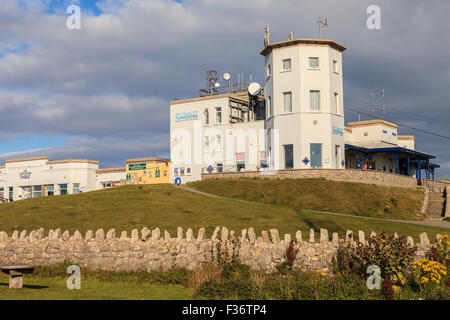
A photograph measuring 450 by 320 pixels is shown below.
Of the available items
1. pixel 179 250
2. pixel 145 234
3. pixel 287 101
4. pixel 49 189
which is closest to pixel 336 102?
pixel 287 101

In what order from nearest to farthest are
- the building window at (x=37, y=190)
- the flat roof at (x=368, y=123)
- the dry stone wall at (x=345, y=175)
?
the dry stone wall at (x=345, y=175)
the flat roof at (x=368, y=123)
the building window at (x=37, y=190)

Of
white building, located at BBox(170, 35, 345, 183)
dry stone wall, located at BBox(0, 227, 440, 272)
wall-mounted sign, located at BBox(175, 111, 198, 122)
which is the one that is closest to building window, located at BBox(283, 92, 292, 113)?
white building, located at BBox(170, 35, 345, 183)

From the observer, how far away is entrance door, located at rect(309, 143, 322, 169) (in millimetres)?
48656

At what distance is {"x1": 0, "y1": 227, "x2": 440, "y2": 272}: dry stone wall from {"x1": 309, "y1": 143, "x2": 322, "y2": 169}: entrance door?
3393 centimetres

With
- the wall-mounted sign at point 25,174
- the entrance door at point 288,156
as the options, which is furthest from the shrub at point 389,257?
the wall-mounted sign at point 25,174

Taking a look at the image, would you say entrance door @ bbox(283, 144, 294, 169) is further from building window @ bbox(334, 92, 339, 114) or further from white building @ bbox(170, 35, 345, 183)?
building window @ bbox(334, 92, 339, 114)

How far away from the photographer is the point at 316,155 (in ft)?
160

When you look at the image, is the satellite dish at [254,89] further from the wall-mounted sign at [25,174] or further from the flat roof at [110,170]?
the wall-mounted sign at [25,174]

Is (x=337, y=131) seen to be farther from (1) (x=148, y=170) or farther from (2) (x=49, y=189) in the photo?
(2) (x=49, y=189)

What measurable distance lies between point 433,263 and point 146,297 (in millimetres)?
8221

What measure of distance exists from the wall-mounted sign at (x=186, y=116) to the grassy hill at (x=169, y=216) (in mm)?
25216

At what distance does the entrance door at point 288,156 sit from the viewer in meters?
49.4

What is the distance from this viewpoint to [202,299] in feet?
40.0

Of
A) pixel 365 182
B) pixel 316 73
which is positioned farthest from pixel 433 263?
pixel 316 73
